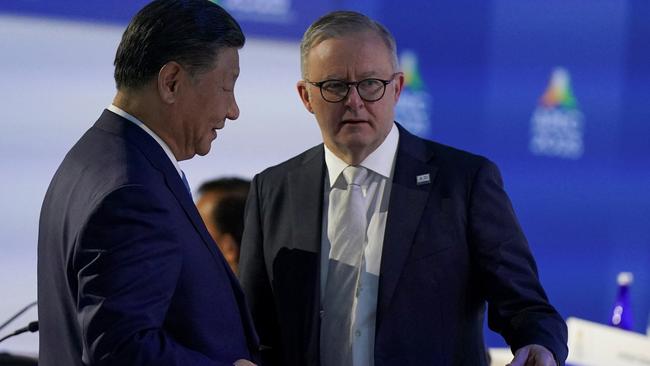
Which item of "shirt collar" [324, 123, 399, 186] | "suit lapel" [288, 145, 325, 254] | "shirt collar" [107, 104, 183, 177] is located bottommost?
"suit lapel" [288, 145, 325, 254]

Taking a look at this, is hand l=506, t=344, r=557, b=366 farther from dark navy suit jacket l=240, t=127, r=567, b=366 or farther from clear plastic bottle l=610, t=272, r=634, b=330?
clear plastic bottle l=610, t=272, r=634, b=330

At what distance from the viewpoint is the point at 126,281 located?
158cm

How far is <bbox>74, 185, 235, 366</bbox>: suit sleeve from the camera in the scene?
5.19 ft

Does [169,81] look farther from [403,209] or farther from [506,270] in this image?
[506,270]

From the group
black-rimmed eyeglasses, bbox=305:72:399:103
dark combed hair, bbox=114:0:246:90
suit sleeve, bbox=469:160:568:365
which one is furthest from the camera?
black-rimmed eyeglasses, bbox=305:72:399:103

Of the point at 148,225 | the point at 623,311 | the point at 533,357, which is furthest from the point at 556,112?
the point at 148,225

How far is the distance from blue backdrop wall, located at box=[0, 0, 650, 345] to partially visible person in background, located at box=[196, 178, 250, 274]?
5.14ft

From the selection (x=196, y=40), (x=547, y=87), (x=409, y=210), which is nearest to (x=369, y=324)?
(x=409, y=210)

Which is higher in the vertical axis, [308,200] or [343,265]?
[308,200]

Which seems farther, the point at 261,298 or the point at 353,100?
the point at 261,298

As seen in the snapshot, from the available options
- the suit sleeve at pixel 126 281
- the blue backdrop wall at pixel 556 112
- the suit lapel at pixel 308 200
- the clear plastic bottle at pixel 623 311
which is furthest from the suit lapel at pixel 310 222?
the blue backdrop wall at pixel 556 112

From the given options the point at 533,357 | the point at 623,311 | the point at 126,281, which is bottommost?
the point at 623,311

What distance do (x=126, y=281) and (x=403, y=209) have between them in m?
0.80

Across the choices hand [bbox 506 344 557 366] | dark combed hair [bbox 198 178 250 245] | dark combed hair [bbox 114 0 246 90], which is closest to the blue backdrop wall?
dark combed hair [bbox 198 178 250 245]
